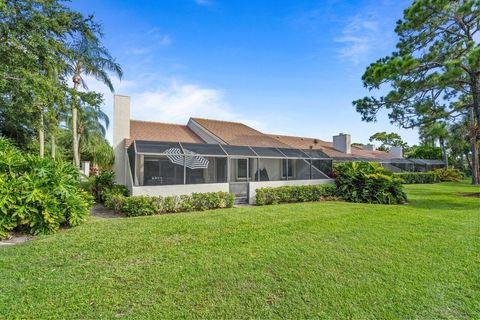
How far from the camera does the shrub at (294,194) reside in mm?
14461

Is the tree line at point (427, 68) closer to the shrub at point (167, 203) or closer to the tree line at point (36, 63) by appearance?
the shrub at point (167, 203)

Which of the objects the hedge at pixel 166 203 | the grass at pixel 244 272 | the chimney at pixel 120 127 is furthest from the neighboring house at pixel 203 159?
the grass at pixel 244 272

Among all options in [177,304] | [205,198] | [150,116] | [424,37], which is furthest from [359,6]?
[150,116]

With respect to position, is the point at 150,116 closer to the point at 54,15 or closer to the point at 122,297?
the point at 54,15

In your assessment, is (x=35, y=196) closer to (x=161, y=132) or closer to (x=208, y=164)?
(x=208, y=164)

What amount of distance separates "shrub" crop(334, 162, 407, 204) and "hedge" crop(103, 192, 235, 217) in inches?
333

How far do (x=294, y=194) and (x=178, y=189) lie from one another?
734 centimetres

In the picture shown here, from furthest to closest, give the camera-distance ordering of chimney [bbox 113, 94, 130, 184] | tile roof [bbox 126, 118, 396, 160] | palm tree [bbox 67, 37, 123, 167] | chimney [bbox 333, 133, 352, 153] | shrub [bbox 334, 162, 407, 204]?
chimney [bbox 333, 133, 352, 153]
tile roof [bbox 126, 118, 396, 160]
palm tree [bbox 67, 37, 123, 167]
chimney [bbox 113, 94, 130, 184]
shrub [bbox 334, 162, 407, 204]

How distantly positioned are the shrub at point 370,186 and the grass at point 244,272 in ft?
20.3

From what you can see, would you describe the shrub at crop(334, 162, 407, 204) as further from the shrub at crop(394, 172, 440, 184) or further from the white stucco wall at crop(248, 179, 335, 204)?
the shrub at crop(394, 172, 440, 184)

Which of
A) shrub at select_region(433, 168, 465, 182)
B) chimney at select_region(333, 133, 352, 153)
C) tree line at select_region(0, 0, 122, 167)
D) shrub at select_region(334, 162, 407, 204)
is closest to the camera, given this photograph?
tree line at select_region(0, 0, 122, 167)

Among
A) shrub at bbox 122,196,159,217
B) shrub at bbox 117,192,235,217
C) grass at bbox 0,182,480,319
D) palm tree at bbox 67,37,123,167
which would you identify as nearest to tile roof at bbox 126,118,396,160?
palm tree at bbox 67,37,123,167

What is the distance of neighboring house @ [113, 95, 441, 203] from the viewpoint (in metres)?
13.3

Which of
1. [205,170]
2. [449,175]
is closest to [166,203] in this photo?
[205,170]
